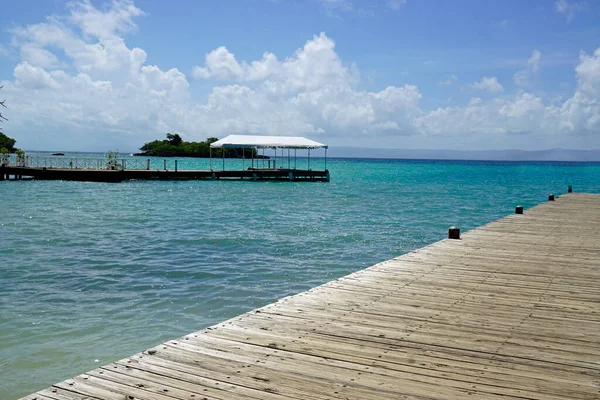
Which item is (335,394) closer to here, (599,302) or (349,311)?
(349,311)

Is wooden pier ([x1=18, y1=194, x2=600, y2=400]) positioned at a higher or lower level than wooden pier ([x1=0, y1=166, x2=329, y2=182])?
lower

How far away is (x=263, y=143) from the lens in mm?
52250

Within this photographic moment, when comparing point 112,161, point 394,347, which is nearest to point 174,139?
point 112,161

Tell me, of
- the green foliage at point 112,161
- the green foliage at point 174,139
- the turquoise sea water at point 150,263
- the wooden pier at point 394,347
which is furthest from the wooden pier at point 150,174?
the green foliage at point 174,139

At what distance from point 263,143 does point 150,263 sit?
1547 inches

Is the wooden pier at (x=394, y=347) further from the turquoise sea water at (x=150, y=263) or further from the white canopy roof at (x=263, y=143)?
the white canopy roof at (x=263, y=143)

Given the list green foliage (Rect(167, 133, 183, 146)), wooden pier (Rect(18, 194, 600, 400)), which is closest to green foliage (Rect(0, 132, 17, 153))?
green foliage (Rect(167, 133, 183, 146))

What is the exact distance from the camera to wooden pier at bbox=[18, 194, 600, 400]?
4.05 meters

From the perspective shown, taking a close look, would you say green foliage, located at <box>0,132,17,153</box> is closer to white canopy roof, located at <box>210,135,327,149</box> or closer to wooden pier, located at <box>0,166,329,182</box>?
wooden pier, located at <box>0,166,329,182</box>

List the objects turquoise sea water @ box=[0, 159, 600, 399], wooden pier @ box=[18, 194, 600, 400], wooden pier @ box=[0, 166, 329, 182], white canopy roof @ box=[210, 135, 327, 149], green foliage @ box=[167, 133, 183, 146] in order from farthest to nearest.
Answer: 1. green foliage @ box=[167, 133, 183, 146]
2. white canopy roof @ box=[210, 135, 327, 149]
3. wooden pier @ box=[0, 166, 329, 182]
4. turquoise sea water @ box=[0, 159, 600, 399]
5. wooden pier @ box=[18, 194, 600, 400]

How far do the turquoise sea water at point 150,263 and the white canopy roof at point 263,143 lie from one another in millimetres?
20842

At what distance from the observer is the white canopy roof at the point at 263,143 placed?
2014 inches

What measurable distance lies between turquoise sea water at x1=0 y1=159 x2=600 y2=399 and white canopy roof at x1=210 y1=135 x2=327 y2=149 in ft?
68.4

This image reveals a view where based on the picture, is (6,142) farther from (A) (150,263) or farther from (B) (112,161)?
(A) (150,263)
